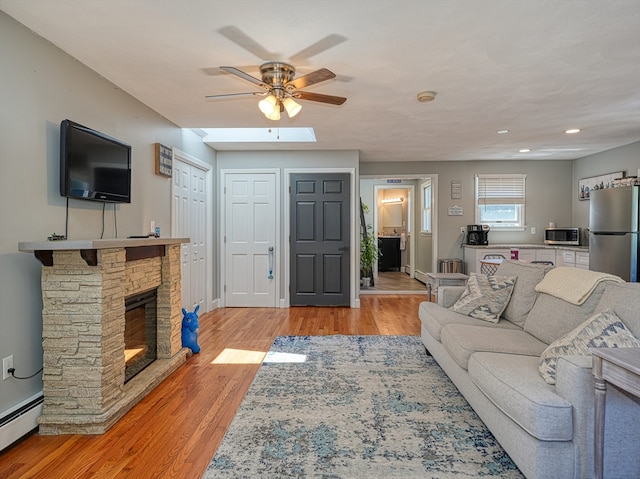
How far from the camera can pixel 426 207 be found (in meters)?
7.73

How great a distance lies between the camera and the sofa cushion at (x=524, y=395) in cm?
156

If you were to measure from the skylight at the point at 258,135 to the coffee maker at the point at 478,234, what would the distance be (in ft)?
10.5

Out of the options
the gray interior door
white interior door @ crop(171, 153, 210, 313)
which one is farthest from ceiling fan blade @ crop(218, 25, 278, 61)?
the gray interior door

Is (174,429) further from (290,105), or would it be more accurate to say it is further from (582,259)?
(582,259)

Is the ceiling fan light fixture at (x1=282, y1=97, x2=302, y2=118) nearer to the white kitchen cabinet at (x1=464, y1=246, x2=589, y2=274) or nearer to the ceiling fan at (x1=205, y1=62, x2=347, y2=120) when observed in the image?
the ceiling fan at (x1=205, y1=62, x2=347, y2=120)

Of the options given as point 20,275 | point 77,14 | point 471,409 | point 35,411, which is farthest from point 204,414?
point 77,14

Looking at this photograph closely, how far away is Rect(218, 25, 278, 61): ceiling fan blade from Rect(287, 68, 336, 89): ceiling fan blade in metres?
0.23

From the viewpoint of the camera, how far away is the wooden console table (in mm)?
1333

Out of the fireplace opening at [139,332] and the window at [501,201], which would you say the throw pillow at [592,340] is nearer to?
the fireplace opening at [139,332]

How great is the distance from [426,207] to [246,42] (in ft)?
19.9

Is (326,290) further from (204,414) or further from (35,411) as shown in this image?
(35,411)

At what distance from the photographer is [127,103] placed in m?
3.23

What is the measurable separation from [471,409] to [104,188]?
295 cm

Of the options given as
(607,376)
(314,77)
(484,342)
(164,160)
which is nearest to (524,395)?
(607,376)
